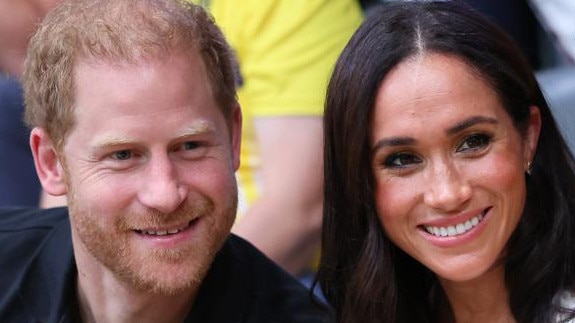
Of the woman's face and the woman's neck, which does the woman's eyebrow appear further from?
the woman's neck

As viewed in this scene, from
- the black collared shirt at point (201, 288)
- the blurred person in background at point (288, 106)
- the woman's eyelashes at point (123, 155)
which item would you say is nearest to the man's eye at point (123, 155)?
the woman's eyelashes at point (123, 155)

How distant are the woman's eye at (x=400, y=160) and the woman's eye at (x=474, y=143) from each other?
9cm

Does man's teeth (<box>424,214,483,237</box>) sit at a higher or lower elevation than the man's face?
lower

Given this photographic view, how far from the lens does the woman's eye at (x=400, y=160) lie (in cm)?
269

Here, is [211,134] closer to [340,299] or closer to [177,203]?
[177,203]

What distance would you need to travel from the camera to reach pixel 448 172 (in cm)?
264

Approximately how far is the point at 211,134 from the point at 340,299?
0.50m

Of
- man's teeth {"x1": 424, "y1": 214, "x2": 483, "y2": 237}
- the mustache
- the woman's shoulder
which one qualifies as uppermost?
the mustache

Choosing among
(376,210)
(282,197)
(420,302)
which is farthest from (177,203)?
(282,197)

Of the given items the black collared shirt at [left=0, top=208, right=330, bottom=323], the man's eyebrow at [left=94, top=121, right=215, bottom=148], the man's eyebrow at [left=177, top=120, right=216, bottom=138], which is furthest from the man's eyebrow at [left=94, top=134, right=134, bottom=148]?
the black collared shirt at [left=0, top=208, right=330, bottom=323]

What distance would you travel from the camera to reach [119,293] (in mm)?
2926

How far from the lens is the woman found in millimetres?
2652

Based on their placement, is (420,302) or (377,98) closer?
(377,98)

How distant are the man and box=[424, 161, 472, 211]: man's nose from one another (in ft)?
1.43
